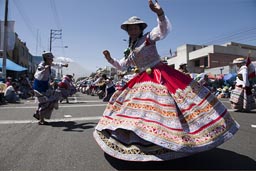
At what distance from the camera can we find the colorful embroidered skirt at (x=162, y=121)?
2818mm

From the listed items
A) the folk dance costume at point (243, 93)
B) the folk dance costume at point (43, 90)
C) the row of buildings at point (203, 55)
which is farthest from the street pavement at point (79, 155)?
the row of buildings at point (203, 55)

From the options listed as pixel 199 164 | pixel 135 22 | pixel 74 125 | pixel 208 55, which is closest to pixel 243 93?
pixel 74 125

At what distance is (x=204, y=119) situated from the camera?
3.03 meters

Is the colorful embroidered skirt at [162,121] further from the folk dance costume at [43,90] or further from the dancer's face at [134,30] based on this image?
the folk dance costume at [43,90]

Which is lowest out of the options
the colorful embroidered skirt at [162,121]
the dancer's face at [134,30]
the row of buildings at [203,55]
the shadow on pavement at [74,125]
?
the shadow on pavement at [74,125]

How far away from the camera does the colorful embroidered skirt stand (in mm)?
2818

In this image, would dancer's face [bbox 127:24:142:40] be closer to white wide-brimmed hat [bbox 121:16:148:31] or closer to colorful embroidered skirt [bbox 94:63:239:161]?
white wide-brimmed hat [bbox 121:16:148:31]

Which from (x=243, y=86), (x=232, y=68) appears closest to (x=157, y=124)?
(x=243, y=86)

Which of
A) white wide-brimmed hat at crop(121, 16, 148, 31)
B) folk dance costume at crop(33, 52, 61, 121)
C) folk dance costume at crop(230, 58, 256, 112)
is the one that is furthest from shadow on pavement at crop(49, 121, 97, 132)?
folk dance costume at crop(230, 58, 256, 112)

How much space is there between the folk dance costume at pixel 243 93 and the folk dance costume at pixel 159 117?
18.5 feet

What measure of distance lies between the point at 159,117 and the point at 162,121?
6 cm

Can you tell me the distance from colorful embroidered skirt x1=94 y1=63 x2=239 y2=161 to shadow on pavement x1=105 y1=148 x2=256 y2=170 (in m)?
0.29

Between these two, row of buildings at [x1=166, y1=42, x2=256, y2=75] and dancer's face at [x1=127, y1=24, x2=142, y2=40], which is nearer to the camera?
dancer's face at [x1=127, y1=24, x2=142, y2=40]

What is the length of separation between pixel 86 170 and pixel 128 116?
78cm
